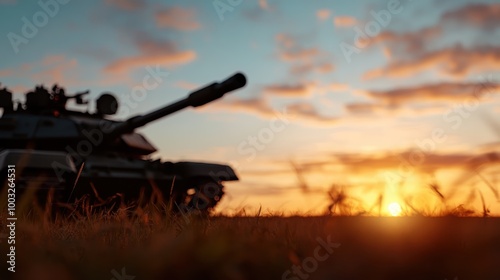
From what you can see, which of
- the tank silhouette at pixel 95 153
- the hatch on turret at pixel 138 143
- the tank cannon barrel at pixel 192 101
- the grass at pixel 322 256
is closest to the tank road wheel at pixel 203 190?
the tank silhouette at pixel 95 153

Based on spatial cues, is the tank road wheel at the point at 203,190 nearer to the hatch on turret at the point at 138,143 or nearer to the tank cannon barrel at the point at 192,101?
the hatch on turret at the point at 138,143

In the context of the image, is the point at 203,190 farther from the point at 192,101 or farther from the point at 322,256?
the point at 322,256

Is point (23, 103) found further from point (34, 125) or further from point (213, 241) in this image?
point (213, 241)

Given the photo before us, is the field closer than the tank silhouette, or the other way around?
the field

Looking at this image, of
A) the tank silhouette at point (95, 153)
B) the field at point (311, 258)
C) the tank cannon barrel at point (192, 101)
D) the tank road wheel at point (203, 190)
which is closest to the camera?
the field at point (311, 258)

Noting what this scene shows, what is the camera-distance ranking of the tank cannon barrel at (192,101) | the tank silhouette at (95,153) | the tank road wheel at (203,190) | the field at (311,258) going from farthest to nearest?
the tank road wheel at (203,190)
the tank silhouette at (95,153)
the tank cannon barrel at (192,101)
the field at (311,258)

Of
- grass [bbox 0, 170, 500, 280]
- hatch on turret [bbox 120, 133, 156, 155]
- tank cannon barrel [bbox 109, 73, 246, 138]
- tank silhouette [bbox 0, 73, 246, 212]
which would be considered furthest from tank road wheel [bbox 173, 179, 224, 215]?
grass [bbox 0, 170, 500, 280]

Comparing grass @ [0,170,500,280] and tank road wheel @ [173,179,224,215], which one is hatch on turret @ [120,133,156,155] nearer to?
tank road wheel @ [173,179,224,215]

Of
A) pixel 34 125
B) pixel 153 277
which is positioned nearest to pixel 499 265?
pixel 153 277


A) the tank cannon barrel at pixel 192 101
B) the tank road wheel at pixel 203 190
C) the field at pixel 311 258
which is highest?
the tank cannon barrel at pixel 192 101

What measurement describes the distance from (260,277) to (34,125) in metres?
11.1

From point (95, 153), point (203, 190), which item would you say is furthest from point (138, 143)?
point (203, 190)

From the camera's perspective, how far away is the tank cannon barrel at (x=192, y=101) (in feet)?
29.7

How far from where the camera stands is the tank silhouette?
9.72m
